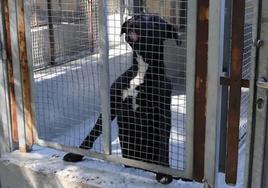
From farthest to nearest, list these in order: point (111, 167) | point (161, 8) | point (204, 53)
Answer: point (111, 167), point (161, 8), point (204, 53)

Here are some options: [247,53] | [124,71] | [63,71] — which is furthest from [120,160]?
[247,53]

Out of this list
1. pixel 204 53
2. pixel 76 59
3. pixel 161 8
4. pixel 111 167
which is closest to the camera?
pixel 204 53

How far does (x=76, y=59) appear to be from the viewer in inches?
159

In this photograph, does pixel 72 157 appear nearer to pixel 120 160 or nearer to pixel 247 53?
pixel 120 160

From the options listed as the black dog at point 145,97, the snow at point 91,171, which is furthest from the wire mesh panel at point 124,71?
the snow at point 91,171

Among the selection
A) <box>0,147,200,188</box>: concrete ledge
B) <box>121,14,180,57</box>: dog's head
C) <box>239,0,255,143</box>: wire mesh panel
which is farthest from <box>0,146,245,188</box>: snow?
<box>121,14,180,57</box>: dog's head

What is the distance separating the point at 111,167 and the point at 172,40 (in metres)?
1.08

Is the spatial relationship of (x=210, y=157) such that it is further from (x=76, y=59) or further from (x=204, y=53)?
(x=76, y=59)

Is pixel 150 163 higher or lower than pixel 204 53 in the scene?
lower

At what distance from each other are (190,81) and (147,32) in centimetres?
43

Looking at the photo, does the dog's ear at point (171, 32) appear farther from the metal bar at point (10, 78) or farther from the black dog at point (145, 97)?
the metal bar at point (10, 78)

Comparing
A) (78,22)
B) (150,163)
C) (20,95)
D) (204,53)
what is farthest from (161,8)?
(20,95)

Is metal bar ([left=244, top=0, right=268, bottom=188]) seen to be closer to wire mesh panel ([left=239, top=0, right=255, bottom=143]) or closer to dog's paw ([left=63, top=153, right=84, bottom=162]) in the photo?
wire mesh panel ([left=239, top=0, right=255, bottom=143])

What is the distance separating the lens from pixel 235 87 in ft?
9.70
